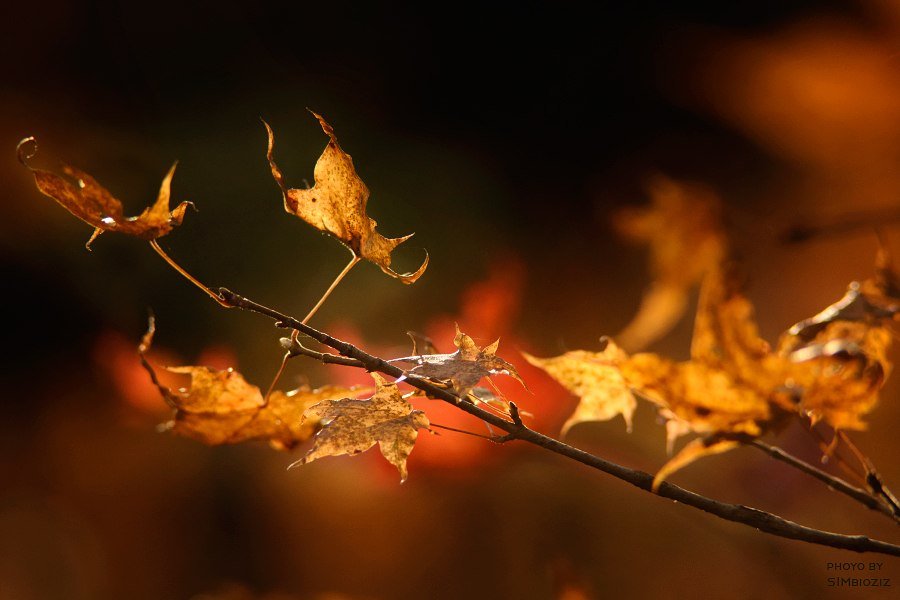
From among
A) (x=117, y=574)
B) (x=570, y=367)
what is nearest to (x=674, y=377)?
(x=570, y=367)

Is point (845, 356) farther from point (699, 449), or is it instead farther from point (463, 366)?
point (463, 366)

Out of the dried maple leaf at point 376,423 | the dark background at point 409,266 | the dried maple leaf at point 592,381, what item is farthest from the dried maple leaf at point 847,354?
the dark background at point 409,266

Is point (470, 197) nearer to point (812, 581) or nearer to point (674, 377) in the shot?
point (812, 581)

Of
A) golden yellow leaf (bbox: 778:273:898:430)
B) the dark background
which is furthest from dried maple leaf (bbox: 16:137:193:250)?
the dark background

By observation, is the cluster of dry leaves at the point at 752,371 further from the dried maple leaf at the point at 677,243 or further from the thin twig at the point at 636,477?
the dried maple leaf at the point at 677,243

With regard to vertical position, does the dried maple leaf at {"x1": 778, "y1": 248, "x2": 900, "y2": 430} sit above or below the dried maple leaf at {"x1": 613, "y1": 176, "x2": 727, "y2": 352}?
below

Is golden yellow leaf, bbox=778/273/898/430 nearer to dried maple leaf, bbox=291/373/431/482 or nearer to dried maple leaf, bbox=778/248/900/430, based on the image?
dried maple leaf, bbox=778/248/900/430
